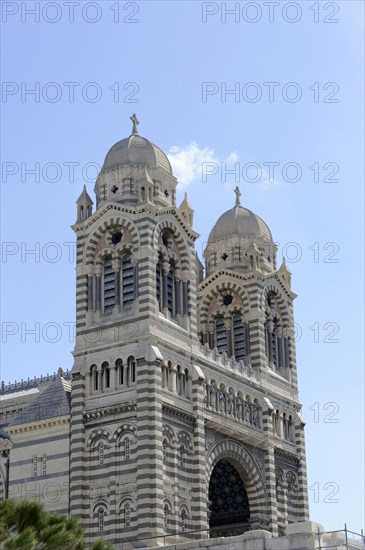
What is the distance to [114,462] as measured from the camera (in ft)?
180

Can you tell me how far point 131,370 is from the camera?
2218 inches

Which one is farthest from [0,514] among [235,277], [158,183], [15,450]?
[235,277]

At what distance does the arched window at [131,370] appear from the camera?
56.2m

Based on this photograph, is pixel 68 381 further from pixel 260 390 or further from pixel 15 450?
pixel 260 390

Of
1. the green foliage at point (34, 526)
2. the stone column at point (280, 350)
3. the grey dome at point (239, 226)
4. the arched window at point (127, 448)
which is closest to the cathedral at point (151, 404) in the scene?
the arched window at point (127, 448)

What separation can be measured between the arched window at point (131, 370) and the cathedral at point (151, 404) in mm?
146

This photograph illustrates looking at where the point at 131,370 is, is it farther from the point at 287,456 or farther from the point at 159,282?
the point at 287,456

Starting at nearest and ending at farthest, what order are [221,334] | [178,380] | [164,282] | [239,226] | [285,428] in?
[178,380], [164,282], [285,428], [221,334], [239,226]

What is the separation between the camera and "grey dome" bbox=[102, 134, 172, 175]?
61719 mm

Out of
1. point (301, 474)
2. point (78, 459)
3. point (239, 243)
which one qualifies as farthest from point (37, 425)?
point (239, 243)

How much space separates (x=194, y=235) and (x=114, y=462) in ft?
46.1

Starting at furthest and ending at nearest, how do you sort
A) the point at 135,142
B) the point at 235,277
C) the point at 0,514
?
the point at 235,277 → the point at 135,142 → the point at 0,514

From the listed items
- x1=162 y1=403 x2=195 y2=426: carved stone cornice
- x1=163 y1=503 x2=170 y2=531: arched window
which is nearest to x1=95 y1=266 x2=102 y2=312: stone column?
x1=162 y1=403 x2=195 y2=426: carved stone cornice

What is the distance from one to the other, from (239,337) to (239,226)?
7.11m
